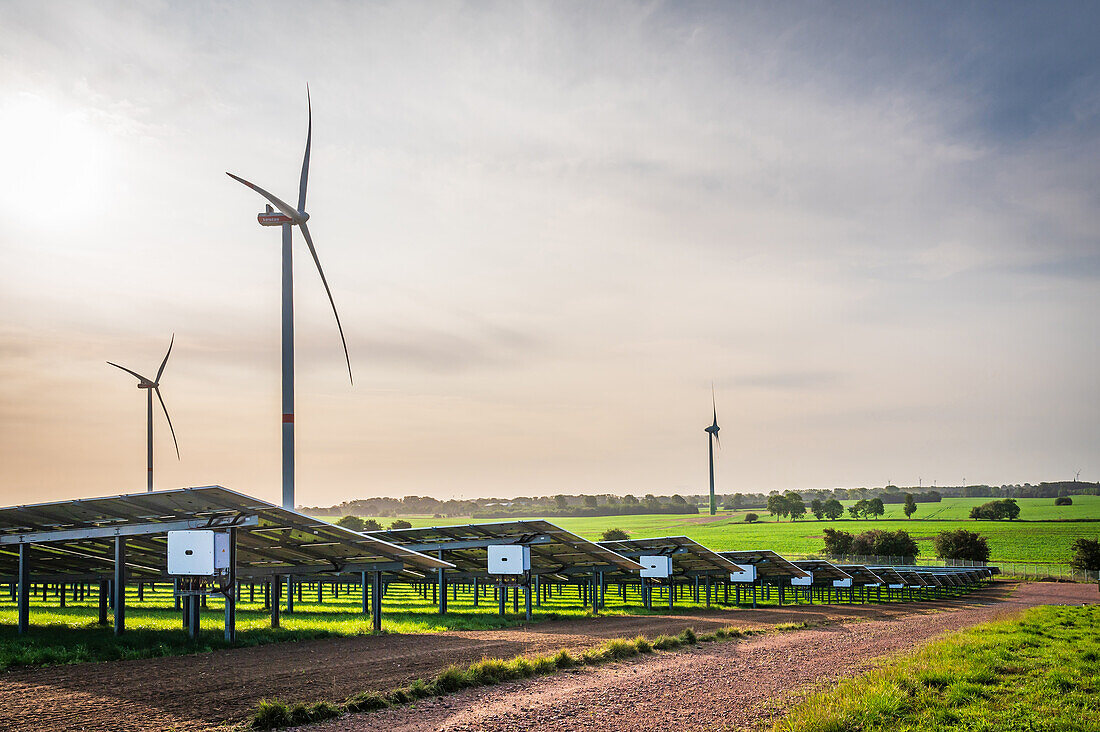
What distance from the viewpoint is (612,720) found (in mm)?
17828

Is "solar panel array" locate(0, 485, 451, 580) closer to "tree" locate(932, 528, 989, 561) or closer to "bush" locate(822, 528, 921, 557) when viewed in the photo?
"bush" locate(822, 528, 921, 557)

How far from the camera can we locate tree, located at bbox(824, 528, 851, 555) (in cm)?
13050

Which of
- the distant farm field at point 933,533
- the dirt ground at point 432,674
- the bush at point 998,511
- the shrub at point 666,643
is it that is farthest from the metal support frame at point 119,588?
the bush at point 998,511

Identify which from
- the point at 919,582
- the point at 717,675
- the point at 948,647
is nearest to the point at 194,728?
the point at 717,675

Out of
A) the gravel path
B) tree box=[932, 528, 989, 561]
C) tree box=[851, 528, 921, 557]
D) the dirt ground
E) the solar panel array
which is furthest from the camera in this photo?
tree box=[932, 528, 989, 561]

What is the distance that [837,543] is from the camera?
132m

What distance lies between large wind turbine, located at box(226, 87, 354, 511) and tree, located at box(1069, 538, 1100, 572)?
105m

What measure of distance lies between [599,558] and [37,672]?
98.8 feet

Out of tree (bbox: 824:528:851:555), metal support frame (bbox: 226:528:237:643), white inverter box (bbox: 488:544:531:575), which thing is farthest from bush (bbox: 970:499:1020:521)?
metal support frame (bbox: 226:528:237:643)

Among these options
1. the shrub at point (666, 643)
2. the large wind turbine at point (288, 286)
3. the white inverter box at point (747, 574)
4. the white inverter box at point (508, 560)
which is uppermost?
A: the large wind turbine at point (288, 286)

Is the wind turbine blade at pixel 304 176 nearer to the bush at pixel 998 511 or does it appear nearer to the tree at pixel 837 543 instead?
the tree at pixel 837 543

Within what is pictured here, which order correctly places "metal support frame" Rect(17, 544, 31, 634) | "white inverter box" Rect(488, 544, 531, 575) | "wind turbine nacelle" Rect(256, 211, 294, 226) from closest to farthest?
"metal support frame" Rect(17, 544, 31, 634) < "white inverter box" Rect(488, 544, 531, 575) < "wind turbine nacelle" Rect(256, 211, 294, 226)

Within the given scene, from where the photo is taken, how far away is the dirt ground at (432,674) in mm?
17172

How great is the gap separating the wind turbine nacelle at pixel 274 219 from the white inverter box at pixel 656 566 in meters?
28.1
